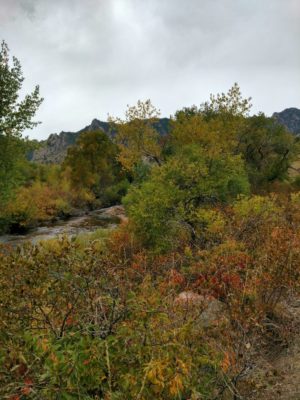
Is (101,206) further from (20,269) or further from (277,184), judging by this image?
(20,269)

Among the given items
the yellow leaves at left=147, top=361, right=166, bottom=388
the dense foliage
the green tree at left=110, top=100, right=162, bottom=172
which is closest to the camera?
the yellow leaves at left=147, top=361, right=166, bottom=388

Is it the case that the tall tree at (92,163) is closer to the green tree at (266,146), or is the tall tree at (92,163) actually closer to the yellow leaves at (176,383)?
the green tree at (266,146)

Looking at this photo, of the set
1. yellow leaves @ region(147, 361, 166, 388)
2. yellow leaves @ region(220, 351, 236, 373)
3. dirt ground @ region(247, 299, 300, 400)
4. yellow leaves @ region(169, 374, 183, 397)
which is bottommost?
dirt ground @ region(247, 299, 300, 400)

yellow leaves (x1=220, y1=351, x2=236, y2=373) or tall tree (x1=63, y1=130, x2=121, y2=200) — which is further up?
tall tree (x1=63, y1=130, x2=121, y2=200)

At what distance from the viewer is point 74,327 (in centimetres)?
435

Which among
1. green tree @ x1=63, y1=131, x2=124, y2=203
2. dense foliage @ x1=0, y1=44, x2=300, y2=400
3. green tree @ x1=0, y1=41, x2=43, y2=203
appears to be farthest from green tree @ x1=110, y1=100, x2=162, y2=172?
green tree @ x1=63, y1=131, x2=124, y2=203

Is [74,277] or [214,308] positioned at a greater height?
[74,277]

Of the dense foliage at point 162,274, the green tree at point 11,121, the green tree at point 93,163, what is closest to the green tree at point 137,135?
the dense foliage at point 162,274

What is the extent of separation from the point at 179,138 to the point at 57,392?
30.7 metres

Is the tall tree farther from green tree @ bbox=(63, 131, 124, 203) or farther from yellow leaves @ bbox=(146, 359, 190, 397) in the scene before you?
yellow leaves @ bbox=(146, 359, 190, 397)

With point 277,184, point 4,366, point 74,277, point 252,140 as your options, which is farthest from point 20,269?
point 252,140

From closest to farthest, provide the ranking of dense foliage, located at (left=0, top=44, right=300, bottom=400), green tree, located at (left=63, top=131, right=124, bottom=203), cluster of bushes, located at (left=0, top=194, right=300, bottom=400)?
cluster of bushes, located at (left=0, top=194, right=300, bottom=400) < dense foliage, located at (left=0, top=44, right=300, bottom=400) < green tree, located at (left=63, top=131, right=124, bottom=203)

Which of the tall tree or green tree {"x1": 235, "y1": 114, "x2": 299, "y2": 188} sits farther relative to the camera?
the tall tree

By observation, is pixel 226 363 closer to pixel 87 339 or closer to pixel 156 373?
pixel 156 373
